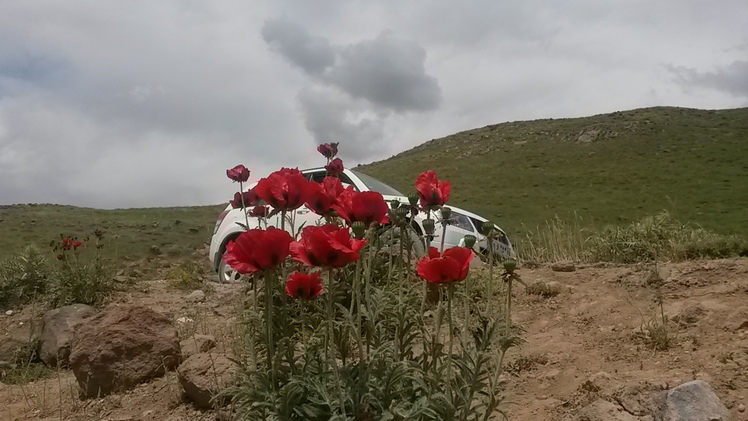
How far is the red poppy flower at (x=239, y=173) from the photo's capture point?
11.9 ft

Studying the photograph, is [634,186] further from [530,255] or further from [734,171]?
[530,255]

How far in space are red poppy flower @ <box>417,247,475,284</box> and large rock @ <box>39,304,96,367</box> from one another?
15.4ft

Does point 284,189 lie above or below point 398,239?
above

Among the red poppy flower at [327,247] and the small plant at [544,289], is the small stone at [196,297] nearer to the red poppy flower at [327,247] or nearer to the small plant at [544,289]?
the small plant at [544,289]

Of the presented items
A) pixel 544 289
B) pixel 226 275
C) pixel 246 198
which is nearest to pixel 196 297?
pixel 226 275

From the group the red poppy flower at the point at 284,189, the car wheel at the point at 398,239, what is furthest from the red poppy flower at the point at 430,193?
the red poppy flower at the point at 284,189

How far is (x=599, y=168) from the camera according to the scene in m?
39.8

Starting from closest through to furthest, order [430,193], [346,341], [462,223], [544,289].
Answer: [346,341] < [430,193] < [544,289] < [462,223]

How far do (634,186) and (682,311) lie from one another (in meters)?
32.5

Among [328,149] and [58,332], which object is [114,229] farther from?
[328,149]

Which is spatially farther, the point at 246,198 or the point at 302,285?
the point at 246,198

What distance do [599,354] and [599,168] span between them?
3899 cm

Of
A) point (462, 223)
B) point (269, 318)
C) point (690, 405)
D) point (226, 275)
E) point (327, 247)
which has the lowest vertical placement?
point (690, 405)

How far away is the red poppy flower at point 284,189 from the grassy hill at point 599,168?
20838 millimetres
